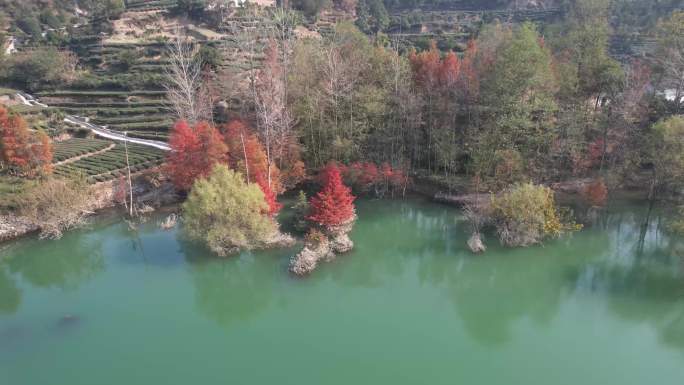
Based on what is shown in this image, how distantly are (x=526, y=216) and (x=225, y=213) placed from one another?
54.0 feet

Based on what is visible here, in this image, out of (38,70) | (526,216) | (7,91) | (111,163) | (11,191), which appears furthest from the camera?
(38,70)

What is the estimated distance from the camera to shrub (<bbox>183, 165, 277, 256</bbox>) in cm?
2453

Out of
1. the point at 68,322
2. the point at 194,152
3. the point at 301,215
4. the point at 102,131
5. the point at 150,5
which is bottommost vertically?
the point at 68,322

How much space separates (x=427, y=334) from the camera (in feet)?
67.1

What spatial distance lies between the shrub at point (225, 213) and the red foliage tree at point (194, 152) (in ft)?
13.8

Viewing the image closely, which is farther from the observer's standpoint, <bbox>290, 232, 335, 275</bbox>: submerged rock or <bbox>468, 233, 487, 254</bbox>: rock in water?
<bbox>468, 233, 487, 254</bbox>: rock in water

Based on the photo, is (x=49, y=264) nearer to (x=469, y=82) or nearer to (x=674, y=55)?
(x=469, y=82)

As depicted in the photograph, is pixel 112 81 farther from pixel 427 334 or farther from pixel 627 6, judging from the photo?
pixel 627 6

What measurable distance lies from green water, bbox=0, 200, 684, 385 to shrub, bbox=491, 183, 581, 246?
3.09 feet

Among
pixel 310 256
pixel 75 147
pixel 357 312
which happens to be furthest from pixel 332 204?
pixel 75 147

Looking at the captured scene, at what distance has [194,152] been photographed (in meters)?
30.0

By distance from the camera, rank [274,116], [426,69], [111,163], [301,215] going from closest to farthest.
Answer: [301,215], [274,116], [426,69], [111,163]

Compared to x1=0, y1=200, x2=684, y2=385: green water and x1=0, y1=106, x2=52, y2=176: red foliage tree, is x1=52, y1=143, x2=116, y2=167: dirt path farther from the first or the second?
x1=0, y1=200, x2=684, y2=385: green water

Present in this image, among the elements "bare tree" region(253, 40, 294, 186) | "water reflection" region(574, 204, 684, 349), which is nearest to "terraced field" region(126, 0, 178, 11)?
→ "bare tree" region(253, 40, 294, 186)
